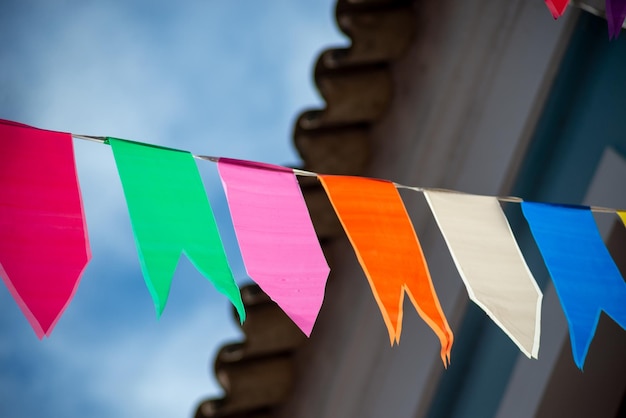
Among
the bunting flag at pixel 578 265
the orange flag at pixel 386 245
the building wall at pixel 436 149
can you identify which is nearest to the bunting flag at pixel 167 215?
the orange flag at pixel 386 245

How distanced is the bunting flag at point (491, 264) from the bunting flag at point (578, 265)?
50mm

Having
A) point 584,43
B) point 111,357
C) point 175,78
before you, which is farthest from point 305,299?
point 111,357

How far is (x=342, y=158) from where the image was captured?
2070 mm

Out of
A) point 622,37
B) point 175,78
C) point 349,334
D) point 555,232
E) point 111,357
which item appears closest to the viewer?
point 555,232

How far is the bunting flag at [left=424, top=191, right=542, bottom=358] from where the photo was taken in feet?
4.49

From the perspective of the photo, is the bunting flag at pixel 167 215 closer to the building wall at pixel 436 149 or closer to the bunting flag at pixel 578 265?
the bunting flag at pixel 578 265

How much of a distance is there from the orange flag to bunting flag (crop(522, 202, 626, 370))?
222mm

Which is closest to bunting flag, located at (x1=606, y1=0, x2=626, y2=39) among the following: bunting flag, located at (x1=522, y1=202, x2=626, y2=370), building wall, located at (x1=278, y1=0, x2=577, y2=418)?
bunting flag, located at (x1=522, y1=202, x2=626, y2=370)

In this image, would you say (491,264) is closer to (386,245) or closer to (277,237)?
(386,245)

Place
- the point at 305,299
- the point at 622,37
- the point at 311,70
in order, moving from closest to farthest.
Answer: the point at 305,299, the point at 311,70, the point at 622,37

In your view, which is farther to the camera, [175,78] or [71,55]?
[175,78]

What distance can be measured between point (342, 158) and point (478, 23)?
0.47 meters

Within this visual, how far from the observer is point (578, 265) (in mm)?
1493

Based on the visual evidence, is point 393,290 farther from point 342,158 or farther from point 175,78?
point 175,78
